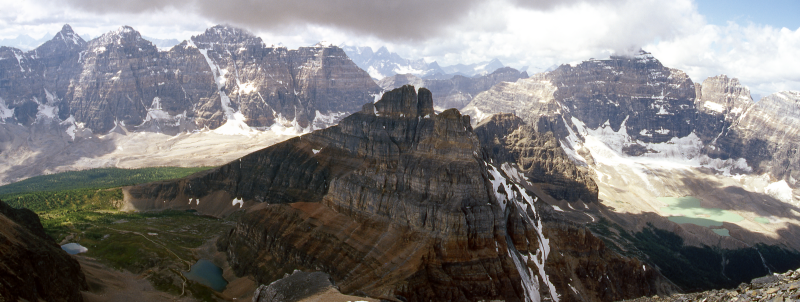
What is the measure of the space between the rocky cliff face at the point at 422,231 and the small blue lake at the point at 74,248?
2564 centimetres

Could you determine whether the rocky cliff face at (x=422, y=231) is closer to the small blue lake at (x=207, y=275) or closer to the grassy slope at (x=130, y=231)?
the small blue lake at (x=207, y=275)

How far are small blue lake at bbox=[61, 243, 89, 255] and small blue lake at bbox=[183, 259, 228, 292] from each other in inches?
820

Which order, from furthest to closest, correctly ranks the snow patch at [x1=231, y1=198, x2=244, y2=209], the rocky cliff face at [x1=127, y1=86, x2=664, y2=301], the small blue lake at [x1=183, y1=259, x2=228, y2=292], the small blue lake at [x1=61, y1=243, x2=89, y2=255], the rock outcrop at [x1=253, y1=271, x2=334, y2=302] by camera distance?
the snow patch at [x1=231, y1=198, x2=244, y2=209], the small blue lake at [x1=61, y1=243, x2=89, y2=255], the small blue lake at [x1=183, y1=259, x2=228, y2=292], the rocky cliff face at [x1=127, y1=86, x2=664, y2=301], the rock outcrop at [x1=253, y1=271, x2=334, y2=302]

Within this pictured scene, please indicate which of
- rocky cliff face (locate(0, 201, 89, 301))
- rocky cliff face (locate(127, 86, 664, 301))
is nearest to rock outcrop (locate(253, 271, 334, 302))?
rocky cliff face (locate(127, 86, 664, 301))

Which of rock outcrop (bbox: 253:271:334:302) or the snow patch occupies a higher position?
rock outcrop (bbox: 253:271:334:302)

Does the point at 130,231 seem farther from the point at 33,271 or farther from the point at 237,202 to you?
the point at 33,271

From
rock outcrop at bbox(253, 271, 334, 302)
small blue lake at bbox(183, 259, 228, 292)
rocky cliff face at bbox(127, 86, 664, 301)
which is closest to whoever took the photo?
rock outcrop at bbox(253, 271, 334, 302)

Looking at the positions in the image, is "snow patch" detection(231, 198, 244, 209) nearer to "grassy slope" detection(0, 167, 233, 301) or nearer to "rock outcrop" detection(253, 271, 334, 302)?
"grassy slope" detection(0, 167, 233, 301)

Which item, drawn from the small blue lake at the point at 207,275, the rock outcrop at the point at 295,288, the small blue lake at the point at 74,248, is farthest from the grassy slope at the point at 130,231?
the rock outcrop at the point at 295,288

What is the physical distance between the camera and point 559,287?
81625 millimetres

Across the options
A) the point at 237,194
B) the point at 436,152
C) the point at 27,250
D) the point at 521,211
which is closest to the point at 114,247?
the point at 27,250

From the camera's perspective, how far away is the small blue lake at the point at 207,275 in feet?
277

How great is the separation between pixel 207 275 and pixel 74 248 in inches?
1044

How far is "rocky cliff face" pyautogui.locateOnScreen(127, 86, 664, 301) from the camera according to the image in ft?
241
